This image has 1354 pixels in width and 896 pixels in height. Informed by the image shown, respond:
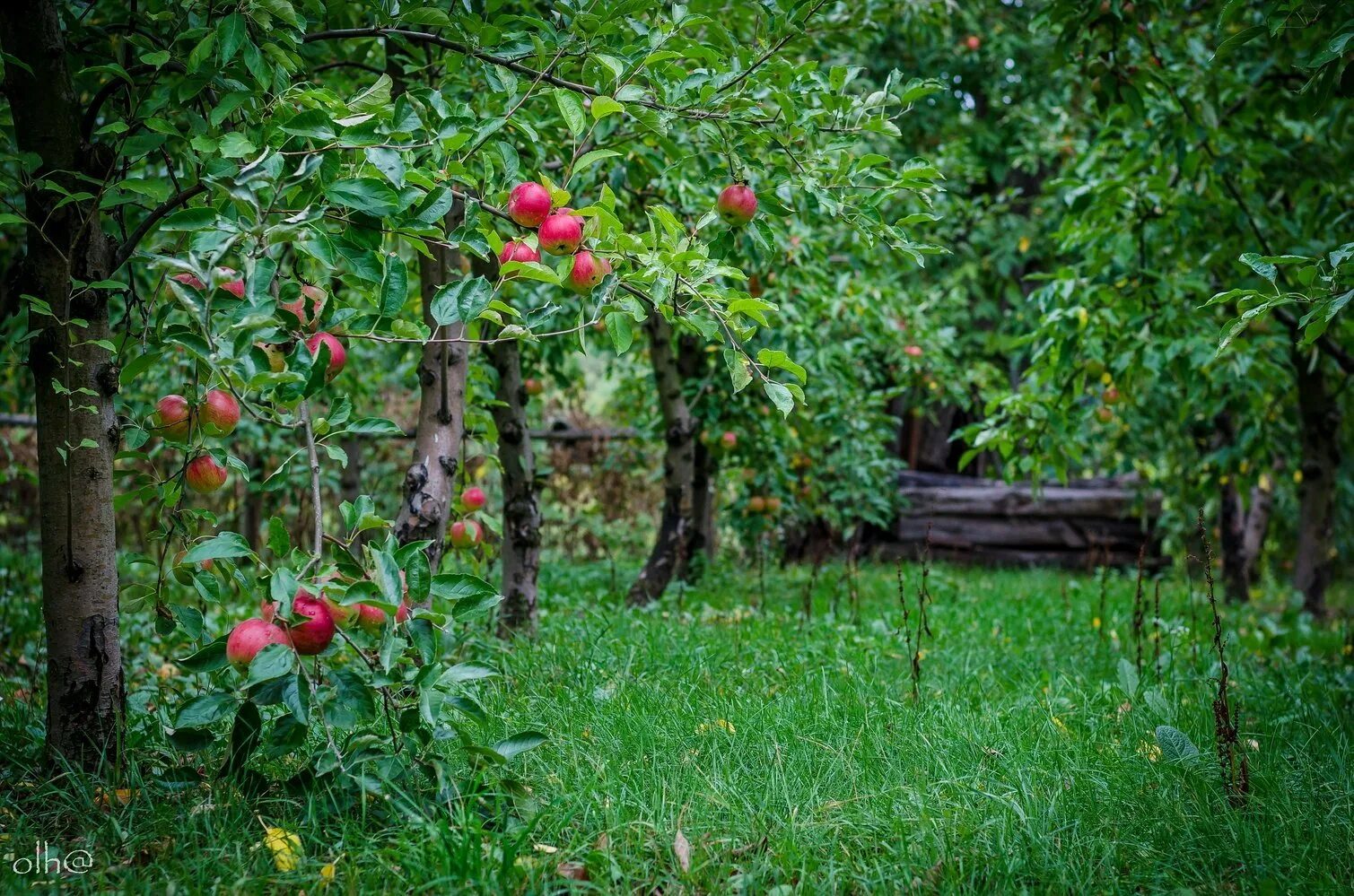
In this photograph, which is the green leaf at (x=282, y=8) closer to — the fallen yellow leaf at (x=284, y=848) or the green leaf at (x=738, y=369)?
the green leaf at (x=738, y=369)

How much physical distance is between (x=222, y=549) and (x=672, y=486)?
3.46m

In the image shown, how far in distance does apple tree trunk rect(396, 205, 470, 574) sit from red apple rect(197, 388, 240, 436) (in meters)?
0.95

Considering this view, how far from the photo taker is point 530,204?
2.00 m

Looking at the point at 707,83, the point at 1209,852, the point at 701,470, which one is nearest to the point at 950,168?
the point at 701,470

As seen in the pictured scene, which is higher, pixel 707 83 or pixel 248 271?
pixel 707 83

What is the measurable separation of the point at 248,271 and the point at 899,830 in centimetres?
164

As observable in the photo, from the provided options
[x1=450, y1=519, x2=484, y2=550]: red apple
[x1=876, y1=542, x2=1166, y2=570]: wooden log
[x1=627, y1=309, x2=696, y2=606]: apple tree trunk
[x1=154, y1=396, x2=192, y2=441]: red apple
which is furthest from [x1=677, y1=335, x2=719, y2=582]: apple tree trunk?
[x1=154, y1=396, x2=192, y2=441]: red apple

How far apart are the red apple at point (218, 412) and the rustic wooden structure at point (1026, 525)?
7081 millimetres

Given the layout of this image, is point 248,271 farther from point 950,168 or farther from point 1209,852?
point 950,168

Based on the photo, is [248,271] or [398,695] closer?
[248,271]

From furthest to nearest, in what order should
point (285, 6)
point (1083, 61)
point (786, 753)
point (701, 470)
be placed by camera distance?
point (701, 470) < point (1083, 61) < point (786, 753) < point (285, 6)

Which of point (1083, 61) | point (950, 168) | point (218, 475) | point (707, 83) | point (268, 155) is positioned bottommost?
point (218, 475)

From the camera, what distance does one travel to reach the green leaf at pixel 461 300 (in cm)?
180

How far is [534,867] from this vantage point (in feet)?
5.81
